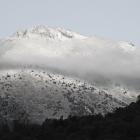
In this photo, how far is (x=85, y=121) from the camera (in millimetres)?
135750

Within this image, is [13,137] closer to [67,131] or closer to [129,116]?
[67,131]

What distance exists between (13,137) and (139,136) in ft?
133

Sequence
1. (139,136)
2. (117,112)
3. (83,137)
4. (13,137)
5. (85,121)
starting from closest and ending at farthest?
(139,136)
(83,137)
(13,137)
(85,121)
(117,112)

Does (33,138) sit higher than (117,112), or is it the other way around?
(117,112)

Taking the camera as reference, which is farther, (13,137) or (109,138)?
(13,137)

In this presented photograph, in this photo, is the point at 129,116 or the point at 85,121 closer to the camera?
the point at 129,116

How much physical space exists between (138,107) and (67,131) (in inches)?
1392

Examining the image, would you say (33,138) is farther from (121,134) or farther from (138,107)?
(138,107)

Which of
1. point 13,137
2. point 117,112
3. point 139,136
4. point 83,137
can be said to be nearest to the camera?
point 139,136

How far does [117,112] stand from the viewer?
14462cm

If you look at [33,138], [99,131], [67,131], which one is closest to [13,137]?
[33,138]

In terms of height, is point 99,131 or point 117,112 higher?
point 117,112

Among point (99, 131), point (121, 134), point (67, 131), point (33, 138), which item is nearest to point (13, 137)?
point (33, 138)

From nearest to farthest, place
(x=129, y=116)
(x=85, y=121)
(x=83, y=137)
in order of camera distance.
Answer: (x=83, y=137)
(x=129, y=116)
(x=85, y=121)
